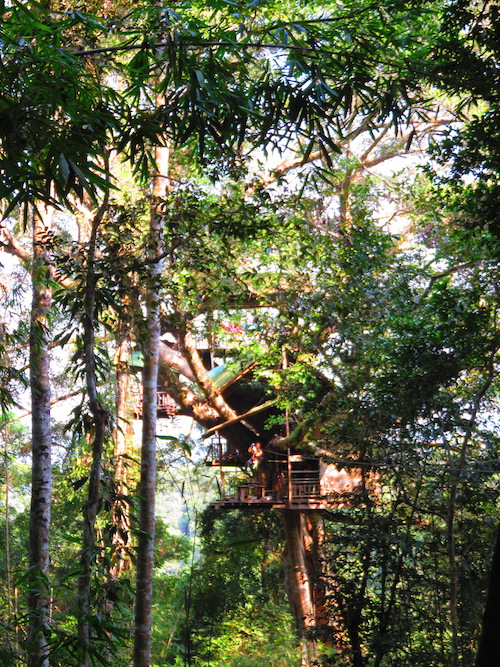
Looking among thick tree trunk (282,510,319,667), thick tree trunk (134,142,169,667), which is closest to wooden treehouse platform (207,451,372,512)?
thick tree trunk (282,510,319,667)

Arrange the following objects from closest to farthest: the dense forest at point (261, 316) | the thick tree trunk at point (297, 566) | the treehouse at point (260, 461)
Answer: the dense forest at point (261, 316), the treehouse at point (260, 461), the thick tree trunk at point (297, 566)

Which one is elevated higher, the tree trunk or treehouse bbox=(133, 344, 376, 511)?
treehouse bbox=(133, 344, 376, 511)

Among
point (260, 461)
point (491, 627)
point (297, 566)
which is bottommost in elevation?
point (297, 566)

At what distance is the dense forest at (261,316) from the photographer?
320 cm

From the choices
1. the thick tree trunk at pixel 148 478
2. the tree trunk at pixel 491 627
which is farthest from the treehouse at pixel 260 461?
the tree trunk at pixel 491 627

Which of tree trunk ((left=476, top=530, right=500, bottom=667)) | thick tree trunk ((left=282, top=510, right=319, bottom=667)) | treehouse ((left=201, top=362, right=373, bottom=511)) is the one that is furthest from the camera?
thick tree trunk ((left=282, top=510, right=319, bottom=667))

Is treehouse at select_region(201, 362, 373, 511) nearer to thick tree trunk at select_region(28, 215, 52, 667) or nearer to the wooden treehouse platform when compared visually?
the wooden treehouse platform

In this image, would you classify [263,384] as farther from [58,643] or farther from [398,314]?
[58,643]

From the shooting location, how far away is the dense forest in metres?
3.20

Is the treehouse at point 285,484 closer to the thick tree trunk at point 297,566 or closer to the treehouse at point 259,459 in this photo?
the treehouse at point 259,459

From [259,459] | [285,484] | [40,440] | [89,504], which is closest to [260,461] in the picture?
[259,459]

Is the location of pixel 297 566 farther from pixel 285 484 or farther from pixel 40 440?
pixel 40 440

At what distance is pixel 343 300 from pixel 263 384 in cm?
465

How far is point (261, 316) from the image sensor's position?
26.2 feet
